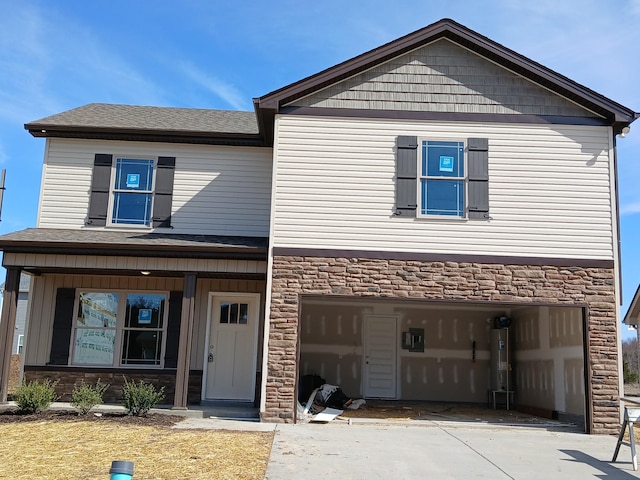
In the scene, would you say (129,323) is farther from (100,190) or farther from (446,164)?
(446,164)

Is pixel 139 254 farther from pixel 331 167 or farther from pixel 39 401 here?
pixel 331 167

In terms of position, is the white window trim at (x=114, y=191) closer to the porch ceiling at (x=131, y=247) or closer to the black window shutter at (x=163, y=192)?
the black window shutter at (x=163, y=192)

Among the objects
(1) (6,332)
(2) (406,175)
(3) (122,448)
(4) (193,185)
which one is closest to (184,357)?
(1) (6,332)

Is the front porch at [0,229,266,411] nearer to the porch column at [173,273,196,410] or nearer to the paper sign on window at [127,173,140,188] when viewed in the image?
the porch column at [173,273,196,410]

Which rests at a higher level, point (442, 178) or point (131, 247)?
point (442, 178)

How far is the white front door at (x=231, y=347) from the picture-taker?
45.8ft

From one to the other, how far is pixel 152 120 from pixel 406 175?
20.2ft

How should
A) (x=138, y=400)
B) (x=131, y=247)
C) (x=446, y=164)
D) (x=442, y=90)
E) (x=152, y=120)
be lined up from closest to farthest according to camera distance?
(x=138, y=400) < (x=131, y=247) < (x=446, y=164) < (x=442, y=90) < (x=152, y=120)

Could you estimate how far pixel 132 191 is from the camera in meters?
14.3

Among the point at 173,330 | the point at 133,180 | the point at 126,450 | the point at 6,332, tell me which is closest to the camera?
the point at 126,450

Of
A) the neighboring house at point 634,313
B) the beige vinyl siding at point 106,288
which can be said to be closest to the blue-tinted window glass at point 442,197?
the beige vinyl siding at point 106,288

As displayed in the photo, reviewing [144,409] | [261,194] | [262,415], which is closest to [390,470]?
[262,415]

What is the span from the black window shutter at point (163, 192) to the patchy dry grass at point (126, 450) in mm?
4627

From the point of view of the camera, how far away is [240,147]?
14.6m
